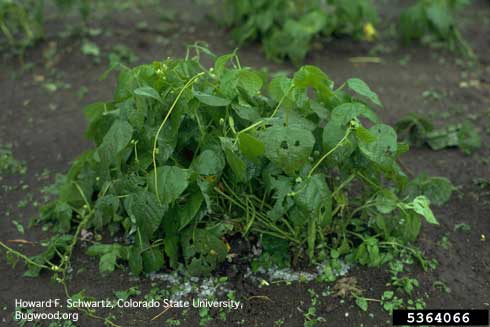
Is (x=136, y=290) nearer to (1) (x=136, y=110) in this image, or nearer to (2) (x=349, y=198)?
(1) (x=136, y=110)

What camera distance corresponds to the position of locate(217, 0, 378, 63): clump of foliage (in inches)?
160

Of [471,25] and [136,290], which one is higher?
[471,25]

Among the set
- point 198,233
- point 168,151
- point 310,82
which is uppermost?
point 310,82

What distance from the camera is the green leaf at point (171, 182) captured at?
2273 mm

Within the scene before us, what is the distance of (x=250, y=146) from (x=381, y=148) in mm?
476

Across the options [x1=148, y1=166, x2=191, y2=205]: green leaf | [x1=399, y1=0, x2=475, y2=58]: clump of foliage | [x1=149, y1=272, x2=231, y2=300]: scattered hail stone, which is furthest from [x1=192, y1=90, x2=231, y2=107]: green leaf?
[x1=399, y1=0, x2=475, y2=58]: clump of foliage

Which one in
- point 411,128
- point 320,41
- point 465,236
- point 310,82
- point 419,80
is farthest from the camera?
point 320,41

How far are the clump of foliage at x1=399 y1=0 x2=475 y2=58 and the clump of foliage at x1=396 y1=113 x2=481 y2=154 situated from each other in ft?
3.37

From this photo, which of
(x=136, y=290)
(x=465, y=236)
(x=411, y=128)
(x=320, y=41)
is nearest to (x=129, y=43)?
(x=320, y=41)

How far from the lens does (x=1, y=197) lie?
10.3 ft

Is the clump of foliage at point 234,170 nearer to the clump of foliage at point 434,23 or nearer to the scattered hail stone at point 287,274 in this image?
the scattered hail stone at point 287,274

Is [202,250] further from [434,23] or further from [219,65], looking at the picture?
[434,23]

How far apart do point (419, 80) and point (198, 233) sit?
7.10 ft

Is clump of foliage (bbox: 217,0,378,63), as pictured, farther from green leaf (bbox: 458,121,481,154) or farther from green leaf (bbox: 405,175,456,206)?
green leaf (bbox: 405,175,456,206)
